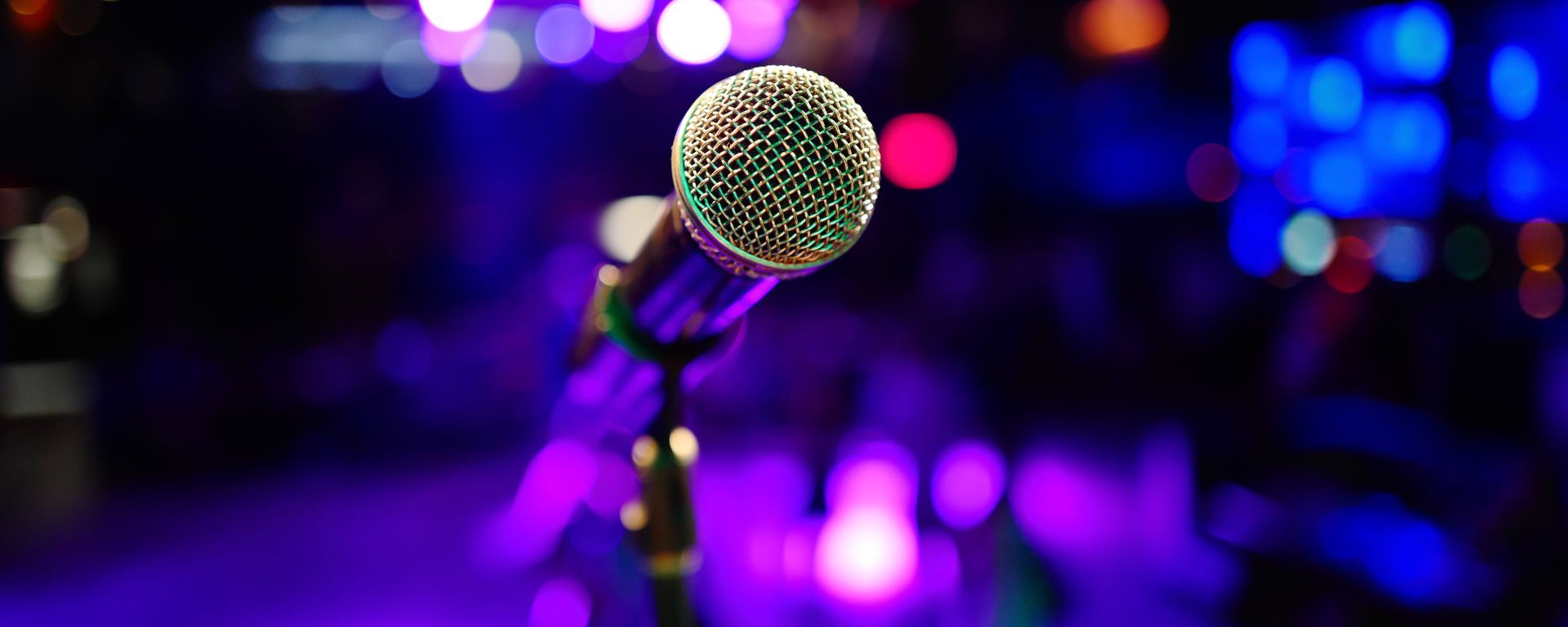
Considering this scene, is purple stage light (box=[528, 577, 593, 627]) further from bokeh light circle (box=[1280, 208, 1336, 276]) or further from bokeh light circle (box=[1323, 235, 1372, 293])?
bokeh light circle (box=[1280, 208, 1336, 276])

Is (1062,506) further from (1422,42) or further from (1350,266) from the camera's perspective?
(1422,42)

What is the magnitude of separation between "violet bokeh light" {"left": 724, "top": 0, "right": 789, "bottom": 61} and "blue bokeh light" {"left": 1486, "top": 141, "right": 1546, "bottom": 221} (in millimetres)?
4409

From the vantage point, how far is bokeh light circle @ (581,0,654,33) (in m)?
6.34

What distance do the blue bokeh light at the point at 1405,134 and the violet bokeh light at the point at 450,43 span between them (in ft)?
19.4

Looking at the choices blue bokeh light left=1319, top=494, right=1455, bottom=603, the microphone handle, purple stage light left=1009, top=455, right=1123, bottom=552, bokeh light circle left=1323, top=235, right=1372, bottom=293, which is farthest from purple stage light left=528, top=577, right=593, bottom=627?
bokeh light circle left=1323, top=235, right=1372, bottom=293

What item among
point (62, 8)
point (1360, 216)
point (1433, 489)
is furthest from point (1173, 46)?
point (62, 8)

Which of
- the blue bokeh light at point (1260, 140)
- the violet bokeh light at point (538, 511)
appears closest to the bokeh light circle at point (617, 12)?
the violet bokeh light at point (538, 511)

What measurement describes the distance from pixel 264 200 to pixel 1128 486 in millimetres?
5262

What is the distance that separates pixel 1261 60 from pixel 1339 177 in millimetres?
1126

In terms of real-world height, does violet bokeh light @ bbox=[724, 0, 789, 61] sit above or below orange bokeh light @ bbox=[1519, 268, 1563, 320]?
above

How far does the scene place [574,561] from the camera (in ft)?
4.66

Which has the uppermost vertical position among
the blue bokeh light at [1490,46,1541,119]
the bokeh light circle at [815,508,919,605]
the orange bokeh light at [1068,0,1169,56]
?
the blue bokeh light at [1490,46,1541,119]

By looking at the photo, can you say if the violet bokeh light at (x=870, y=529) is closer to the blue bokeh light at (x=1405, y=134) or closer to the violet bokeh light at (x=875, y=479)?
the violet bokeh light at (x=875, y=479)

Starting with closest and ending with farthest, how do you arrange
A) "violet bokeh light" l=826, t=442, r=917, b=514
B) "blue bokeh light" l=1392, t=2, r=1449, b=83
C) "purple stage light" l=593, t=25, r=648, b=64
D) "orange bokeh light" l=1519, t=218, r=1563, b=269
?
"violet bokeh light" l=826, t=442, r=917, b=514
"orange bokeh light" l=1519, t=218, r=1563, b=269
"blue bokeh light" l=1392, t=2, r=1449, b=83
"purple stage light" l=593, t=25, r=648, b=64
